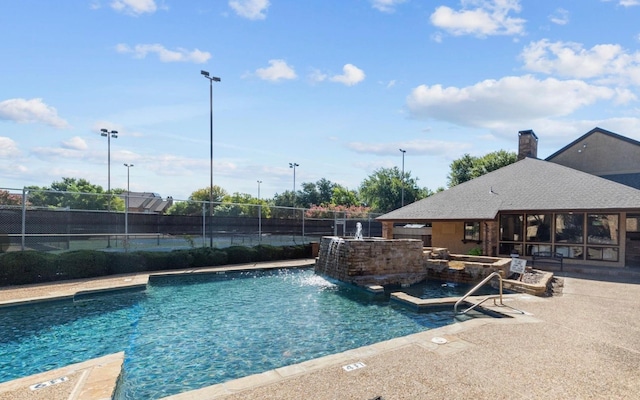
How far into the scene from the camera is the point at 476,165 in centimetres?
3756

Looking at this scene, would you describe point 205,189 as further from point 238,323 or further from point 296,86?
point 238,323

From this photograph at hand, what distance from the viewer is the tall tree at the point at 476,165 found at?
35.0 m

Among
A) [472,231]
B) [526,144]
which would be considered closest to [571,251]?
[472,231]

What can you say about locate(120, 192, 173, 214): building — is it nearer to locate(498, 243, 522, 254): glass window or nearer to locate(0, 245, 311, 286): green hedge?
locate(0, 245, 311, 286): green hedge

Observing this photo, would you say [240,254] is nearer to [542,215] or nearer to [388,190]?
[542,215]

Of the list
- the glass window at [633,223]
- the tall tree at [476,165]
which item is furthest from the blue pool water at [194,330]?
the tall tree at [476,165]

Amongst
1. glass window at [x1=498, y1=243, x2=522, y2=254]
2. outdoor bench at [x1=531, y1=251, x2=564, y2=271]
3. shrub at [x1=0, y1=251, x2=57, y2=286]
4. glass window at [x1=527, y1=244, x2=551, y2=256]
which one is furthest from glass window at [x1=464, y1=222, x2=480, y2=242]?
shrub at [x1=0, y1=251, x2=57, y2=286]

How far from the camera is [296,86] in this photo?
1496 centimetres

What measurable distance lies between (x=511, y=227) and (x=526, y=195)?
5.38 feet

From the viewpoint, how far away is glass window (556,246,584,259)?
14875 millimetres

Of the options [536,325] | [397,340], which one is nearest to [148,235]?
[397,340]

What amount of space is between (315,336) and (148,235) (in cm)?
1153

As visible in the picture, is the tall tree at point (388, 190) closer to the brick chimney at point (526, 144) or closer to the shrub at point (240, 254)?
the brick chimney at point (526, 144)

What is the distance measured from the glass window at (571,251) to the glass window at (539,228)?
1.90ft
